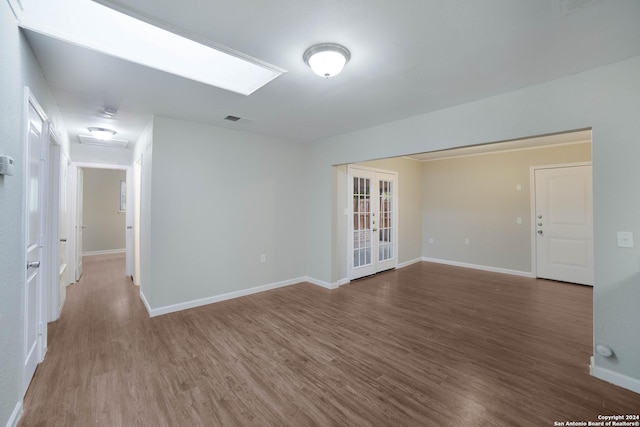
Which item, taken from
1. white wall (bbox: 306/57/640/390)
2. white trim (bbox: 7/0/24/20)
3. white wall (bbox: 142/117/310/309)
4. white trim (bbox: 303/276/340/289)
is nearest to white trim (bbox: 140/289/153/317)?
white wall (bbox: 142/117/310/309)

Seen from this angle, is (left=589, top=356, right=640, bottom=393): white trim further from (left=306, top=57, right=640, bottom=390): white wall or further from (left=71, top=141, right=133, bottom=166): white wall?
(left=71, top=141, right=133, bottom=166): white wall

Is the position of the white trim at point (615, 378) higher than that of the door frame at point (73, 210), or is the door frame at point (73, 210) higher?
the door frame at point (73, 210)

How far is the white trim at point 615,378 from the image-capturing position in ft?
6.66

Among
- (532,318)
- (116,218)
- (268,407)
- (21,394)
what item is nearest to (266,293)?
(268,407)

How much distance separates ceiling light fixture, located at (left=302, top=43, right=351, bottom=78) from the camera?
1.93 meters

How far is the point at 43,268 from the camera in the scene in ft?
8.70

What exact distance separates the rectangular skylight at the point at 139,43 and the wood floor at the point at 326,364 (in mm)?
2651

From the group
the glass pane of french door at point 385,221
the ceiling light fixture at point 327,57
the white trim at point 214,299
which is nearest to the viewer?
the ceiling light fixture at point 327,57

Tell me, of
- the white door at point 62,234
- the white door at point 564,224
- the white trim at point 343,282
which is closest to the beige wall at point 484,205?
the white door at point 564,224

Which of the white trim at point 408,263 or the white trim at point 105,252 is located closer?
the white trim at point 408,263

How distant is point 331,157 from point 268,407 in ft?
12.1

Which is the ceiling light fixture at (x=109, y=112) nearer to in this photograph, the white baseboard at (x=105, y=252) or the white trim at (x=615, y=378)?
the white trim at (x=615, y=378)

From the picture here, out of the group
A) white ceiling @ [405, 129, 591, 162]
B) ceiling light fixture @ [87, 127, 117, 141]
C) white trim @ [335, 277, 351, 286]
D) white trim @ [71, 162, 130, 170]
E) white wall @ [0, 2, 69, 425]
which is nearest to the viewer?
white wall @ [0, 2, 69, 425]

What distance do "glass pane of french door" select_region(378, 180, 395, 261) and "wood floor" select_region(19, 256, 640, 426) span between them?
175cm
